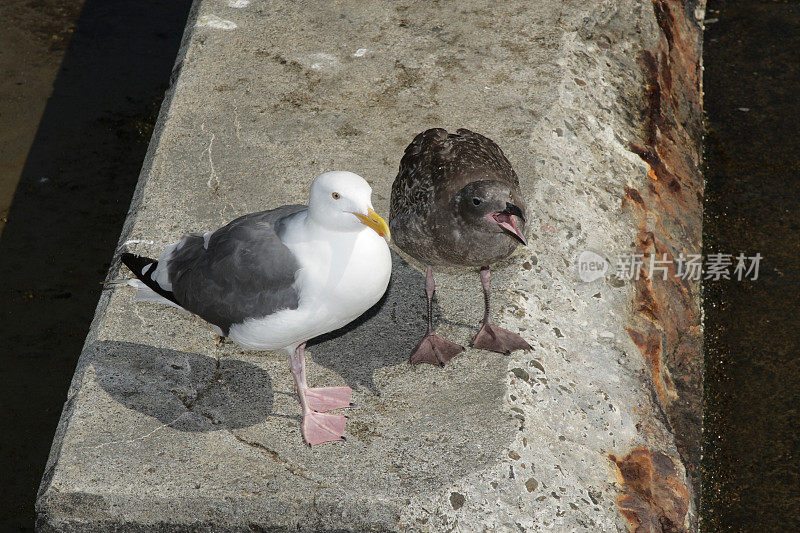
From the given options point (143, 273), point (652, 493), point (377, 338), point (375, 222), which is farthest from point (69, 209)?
point (652, 493)

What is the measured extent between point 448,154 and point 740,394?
285cm

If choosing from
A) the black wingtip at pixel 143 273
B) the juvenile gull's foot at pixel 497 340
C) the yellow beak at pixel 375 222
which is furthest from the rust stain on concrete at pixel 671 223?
the black wingtip at pixel 143 273

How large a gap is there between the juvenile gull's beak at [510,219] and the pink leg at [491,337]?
0.58 metres

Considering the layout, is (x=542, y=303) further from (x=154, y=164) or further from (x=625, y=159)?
(x=154, y=164)

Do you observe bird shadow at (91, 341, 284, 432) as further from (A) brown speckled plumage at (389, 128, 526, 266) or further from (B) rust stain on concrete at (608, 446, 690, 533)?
(B) rust stain on concrete at (608, 446, 690, 533)

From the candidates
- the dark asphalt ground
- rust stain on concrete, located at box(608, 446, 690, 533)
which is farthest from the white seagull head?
the dark asphalt ground

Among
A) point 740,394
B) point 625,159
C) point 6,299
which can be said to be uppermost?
point 625,159

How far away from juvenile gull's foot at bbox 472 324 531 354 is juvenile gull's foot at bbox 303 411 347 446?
3.14 ft

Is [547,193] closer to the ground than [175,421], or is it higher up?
higher up

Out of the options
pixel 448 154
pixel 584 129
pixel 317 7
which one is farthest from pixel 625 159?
pixel 317 7

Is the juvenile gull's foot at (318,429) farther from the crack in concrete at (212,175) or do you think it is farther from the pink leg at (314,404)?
the crack in concrete at (212,175)

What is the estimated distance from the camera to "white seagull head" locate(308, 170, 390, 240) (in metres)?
3.54

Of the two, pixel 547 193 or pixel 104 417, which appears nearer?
pixel 104 417

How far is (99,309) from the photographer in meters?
4.74
